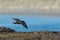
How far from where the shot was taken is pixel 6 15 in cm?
100

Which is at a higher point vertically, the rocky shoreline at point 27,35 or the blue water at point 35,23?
the blue water at point 35,23

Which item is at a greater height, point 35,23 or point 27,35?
point 35,23

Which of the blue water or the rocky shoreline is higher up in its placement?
the blue water

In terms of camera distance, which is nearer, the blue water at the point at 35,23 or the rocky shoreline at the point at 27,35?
the blue water at the point at 35,23

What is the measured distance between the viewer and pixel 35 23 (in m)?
1.04

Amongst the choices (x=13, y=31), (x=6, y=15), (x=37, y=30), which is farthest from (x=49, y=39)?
(x=6, y=15)

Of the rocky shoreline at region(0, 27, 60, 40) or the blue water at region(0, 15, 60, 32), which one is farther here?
the rocky shoreline at region(0, 27, 60, 40)

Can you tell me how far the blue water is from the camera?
1.02 meters

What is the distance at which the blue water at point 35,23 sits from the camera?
3.34ft

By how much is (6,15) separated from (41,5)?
0.23 m

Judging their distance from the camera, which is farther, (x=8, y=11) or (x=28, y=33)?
(x=28, y=33)

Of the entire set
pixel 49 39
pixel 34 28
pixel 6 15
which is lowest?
pixel 49 39

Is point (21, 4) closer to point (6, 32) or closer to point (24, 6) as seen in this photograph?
point (24, 6)

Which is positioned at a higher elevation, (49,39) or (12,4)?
(12,4)
